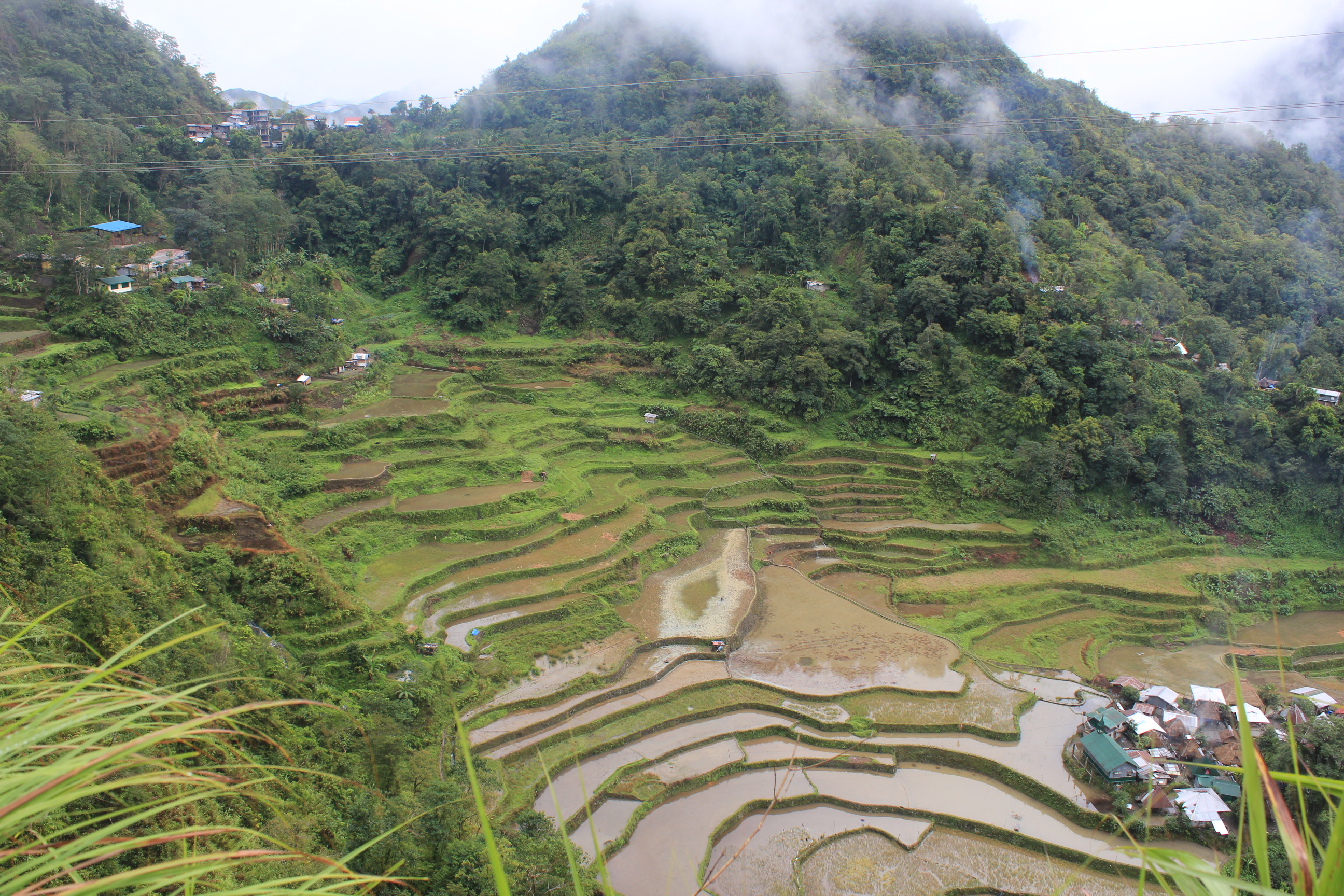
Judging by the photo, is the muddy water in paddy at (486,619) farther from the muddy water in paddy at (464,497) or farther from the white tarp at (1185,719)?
the white tarp at (1185,719)

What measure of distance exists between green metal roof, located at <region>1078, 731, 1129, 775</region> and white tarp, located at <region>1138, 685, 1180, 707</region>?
1439 mm

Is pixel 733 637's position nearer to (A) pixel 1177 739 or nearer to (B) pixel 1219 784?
(A) pixel 1177 739

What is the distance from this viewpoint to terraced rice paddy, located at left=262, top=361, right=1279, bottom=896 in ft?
32.4

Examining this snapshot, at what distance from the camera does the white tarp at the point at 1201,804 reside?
32.6 feet

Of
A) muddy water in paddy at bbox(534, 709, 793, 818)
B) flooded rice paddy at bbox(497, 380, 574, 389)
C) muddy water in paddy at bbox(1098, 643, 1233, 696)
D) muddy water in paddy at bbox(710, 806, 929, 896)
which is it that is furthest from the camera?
flooded rice paddy at bbox(497, 380, 574, 389)

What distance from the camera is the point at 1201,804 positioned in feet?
33.0

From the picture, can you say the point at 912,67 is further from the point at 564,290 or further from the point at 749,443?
the point at 749,443

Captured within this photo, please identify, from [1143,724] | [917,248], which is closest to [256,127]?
[917,248]

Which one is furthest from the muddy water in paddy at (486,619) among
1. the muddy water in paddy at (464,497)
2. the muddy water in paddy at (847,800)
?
the muddy water in paddy at (847,800)

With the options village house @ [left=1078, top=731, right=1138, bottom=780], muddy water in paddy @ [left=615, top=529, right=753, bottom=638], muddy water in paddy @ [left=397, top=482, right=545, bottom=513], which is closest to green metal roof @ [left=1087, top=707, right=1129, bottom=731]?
village house @ [left=1078, top=731, right=1138, bottom=780]

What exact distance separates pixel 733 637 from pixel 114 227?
66.3 ft

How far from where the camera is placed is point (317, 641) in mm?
11227

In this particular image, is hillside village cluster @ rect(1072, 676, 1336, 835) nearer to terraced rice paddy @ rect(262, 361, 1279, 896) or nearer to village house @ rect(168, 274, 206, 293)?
terraced rice paddy @ rect(262, 361, 1279, 896)

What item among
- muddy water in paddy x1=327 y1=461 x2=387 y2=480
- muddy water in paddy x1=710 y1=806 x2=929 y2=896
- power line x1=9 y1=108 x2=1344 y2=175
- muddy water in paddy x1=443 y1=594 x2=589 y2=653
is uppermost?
power line x1=9 y1=108 x2=1344 y2=175
